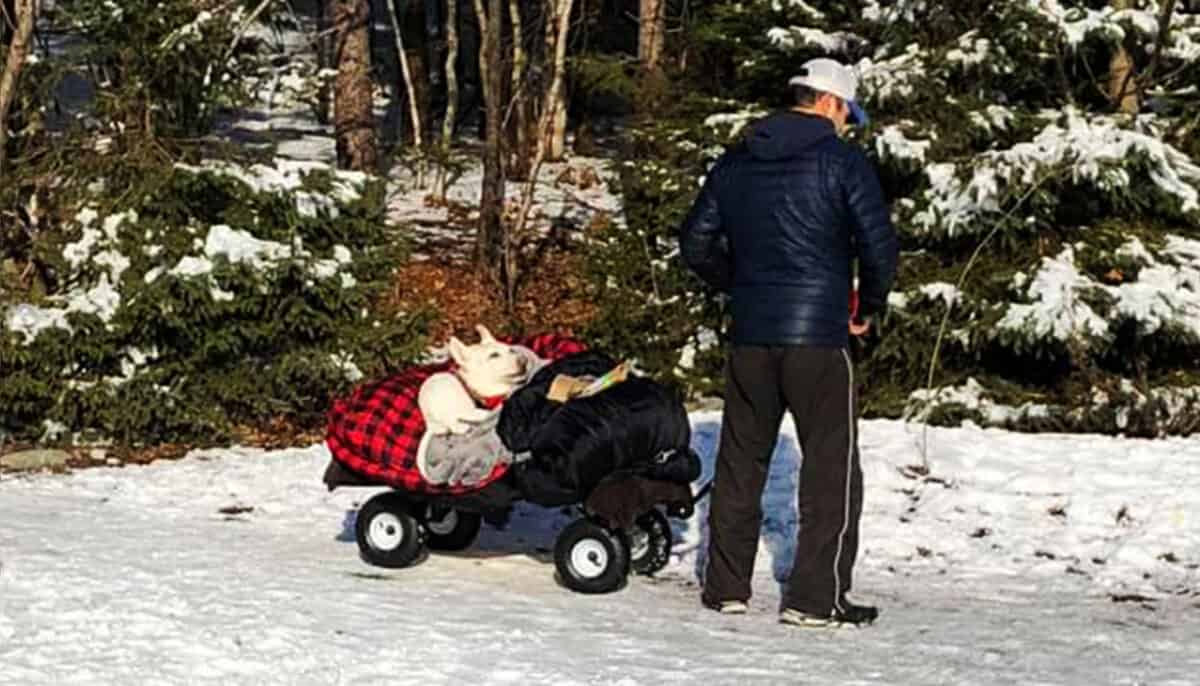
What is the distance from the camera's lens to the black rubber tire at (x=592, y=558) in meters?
7.01

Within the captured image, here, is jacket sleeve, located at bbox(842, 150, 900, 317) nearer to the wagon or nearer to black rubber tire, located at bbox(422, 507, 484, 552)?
the wagon

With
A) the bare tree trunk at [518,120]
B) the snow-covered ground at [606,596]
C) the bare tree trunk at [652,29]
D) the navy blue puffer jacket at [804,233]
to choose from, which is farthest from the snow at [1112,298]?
the bare tree trunk at [518,120]

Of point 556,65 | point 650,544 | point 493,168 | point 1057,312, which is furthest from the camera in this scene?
point 556,65

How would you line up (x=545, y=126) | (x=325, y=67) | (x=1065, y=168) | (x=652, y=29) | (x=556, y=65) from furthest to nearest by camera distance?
(x=325, y=67)
(x=652, y=29)
(x=556, y=65)
(x=545, y=126)
(x=1065, y=168)

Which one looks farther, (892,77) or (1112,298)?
(892,77)

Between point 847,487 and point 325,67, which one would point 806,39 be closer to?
point 847,487

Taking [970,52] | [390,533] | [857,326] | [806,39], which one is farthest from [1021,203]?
[390,533]

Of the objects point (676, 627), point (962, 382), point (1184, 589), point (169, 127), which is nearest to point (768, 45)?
point (962, 382)

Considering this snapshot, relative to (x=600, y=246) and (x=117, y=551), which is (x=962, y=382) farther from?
(x=117, y=551)

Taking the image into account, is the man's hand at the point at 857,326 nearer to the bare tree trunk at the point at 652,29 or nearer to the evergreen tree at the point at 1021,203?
the evergreen tree at the point at 1021,203

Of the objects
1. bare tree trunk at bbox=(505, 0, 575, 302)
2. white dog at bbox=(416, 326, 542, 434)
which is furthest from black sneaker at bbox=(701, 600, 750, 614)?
bare tree trunk at bbox=(505, 0, 575, 302)

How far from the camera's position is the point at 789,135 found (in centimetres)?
652

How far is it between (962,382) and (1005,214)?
1026 mm

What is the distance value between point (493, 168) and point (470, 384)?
9.17 m
